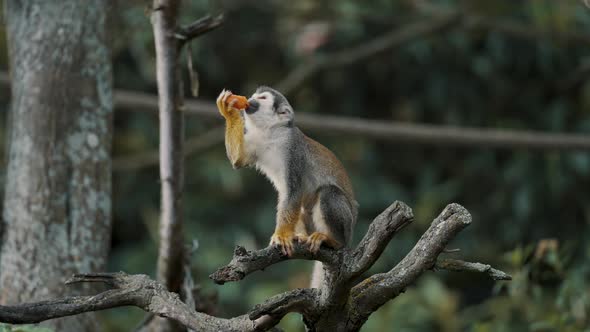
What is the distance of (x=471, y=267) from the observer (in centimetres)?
230

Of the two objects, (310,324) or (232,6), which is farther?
(232,6)

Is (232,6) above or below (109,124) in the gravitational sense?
above

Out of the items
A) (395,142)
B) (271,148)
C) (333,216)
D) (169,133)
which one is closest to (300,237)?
(333,216)

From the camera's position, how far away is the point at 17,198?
3.07 meters

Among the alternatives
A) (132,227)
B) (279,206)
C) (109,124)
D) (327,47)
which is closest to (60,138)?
(109,124)

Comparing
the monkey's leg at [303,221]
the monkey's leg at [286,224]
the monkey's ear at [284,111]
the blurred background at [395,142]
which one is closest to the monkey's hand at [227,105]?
the monkey's ear at [284,111]

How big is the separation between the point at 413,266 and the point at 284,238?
64 centimetres

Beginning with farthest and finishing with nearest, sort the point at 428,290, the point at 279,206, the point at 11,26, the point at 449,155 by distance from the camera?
the point at 449,155 → the point at 428,290 → the point at 11,26 → the point at 279,206

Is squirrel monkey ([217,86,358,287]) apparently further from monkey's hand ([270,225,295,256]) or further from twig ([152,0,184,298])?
twig ([152,0,184,298])

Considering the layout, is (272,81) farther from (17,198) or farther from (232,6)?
(17,198)

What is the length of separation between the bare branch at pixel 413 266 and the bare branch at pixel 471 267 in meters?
0.09

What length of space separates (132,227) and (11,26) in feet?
16.6

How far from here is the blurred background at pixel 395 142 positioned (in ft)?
22.7

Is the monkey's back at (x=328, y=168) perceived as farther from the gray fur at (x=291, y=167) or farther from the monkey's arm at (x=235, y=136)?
the monkey's arm at (x=235, y=136)
